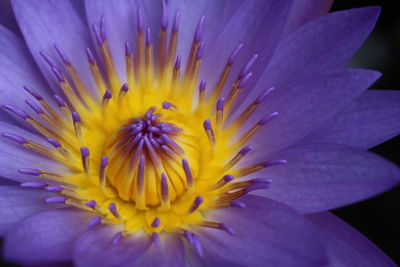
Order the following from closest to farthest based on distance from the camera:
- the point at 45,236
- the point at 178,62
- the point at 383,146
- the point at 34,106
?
the point at 45,236 < the point at 34,106 < the point at 178,62 < the point at 383,146

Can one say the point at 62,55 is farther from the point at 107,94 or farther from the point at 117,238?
the point at 117,238

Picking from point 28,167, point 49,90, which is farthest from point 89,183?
point 49,90

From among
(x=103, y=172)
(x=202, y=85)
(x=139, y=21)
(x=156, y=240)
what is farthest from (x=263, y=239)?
(x=139, y=21)

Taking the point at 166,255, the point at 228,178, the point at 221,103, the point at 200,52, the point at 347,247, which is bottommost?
the point at 347,247

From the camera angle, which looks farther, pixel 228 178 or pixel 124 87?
pixel 124 87

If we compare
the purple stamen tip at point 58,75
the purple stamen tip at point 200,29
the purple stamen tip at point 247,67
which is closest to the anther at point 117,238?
the purple stamen tip at point 58,75

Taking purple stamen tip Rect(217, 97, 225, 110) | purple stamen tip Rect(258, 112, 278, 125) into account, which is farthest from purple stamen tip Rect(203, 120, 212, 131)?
purple stamen tip Rect(258, 112, 278, 125)

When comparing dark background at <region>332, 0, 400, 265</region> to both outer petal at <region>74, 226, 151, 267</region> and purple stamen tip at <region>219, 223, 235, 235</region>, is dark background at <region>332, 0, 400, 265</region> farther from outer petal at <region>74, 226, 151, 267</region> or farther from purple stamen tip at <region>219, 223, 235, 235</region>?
outer petal at <region>74, 226, 151, 267</region>
